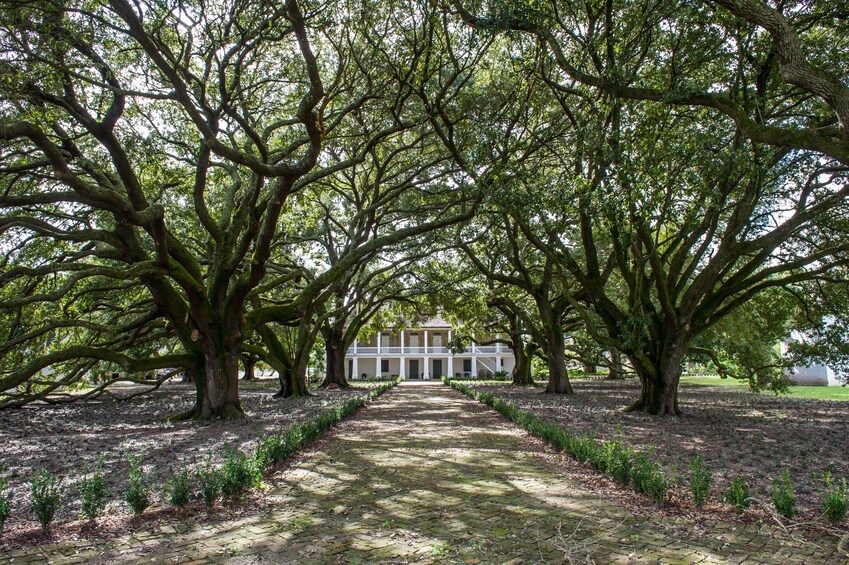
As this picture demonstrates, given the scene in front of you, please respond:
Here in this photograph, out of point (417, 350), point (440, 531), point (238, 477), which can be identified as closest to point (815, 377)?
point (417, 350)

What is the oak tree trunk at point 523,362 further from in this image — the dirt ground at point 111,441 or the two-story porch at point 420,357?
the two-story porch at point 420,357

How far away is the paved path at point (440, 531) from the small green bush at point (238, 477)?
0.31 m

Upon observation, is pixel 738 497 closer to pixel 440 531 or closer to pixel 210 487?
pixel 440 531

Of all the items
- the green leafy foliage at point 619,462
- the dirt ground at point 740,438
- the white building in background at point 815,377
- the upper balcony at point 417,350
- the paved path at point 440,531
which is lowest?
the white building in background at point 815,377

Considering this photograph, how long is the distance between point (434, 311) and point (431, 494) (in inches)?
830

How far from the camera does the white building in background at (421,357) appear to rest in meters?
50.9

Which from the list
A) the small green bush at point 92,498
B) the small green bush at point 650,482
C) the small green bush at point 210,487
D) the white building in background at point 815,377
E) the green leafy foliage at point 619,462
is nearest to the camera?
the small green bush at point 92,498

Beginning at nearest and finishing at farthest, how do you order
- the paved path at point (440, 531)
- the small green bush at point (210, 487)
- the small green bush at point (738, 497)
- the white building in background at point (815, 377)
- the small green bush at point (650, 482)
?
the paved path at point (440, 531) < the small green bush at point (738, 497) < the small green bush at point (210, 487) < the small green bush at point (650, 482) < the white building in background at point (815, 377)

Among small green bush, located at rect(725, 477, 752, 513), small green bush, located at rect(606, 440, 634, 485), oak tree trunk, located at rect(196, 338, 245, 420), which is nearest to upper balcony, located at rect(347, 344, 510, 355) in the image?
oak tree trunk, located at rect(196, 338, 245, 420)

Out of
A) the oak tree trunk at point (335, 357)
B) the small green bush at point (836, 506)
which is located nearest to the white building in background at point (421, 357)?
the oak tree trunk at point (335, 357)

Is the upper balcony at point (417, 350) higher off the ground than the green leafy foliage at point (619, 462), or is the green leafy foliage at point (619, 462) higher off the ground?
the upper balcony at point (417, 350)

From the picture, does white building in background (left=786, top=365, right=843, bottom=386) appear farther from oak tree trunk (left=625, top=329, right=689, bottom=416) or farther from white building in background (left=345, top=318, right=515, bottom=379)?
oak tree trunk (left=625, top=329, right=689, bottom=416)

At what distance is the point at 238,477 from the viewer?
17.3 ft

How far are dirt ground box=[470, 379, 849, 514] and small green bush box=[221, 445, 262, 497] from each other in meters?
4.39
